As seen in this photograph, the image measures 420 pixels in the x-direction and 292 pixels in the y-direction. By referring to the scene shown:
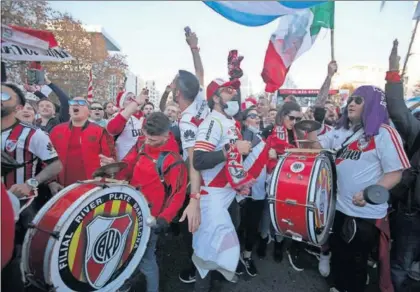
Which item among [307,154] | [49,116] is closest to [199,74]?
[307,154]

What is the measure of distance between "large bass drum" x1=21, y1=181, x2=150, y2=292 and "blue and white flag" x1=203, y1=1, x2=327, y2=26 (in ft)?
9.54

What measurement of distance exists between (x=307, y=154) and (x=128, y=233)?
1.81 m

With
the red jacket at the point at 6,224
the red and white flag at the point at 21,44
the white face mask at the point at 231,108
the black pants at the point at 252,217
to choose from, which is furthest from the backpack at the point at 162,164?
the black pants at the point at 252,217

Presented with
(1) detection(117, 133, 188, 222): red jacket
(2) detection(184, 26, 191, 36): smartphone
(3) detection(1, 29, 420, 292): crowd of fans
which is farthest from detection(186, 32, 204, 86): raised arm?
(1) detection(117, 133, 188, 222): red jacket

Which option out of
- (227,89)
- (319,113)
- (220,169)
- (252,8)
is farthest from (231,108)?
(319,113)

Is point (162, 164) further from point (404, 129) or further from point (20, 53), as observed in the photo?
point (404, 129)

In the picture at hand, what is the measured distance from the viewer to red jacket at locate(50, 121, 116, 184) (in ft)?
11.3

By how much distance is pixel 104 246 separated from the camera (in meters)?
2.30

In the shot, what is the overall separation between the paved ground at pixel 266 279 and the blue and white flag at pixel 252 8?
331 cm

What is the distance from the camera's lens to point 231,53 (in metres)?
3.46

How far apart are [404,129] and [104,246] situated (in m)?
2.96

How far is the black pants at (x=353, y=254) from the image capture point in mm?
2904

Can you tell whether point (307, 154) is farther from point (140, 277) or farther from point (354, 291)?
point (140, 277)

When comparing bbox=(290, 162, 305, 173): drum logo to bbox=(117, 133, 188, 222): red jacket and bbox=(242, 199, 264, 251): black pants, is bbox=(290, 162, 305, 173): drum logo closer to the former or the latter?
bbox=(117, 133, 188, 222): red jacket
